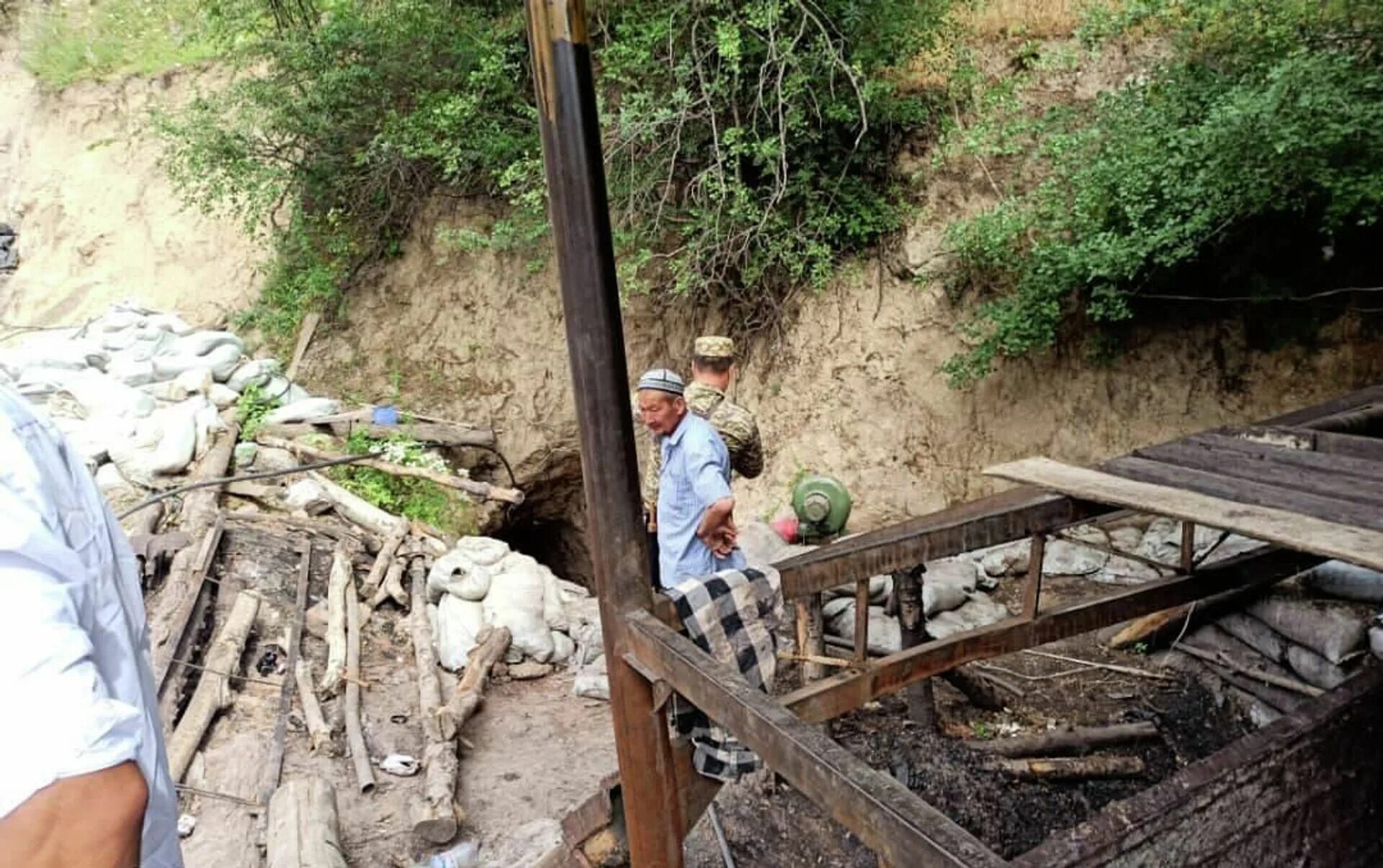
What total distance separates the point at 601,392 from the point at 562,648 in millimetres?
4622

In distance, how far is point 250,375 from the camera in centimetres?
909

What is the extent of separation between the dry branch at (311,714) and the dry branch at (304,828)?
43 cm

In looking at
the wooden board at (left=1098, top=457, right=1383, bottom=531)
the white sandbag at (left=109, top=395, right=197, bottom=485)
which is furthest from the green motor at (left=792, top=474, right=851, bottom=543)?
the white sandbag at (left=109, top=395, right=197, bottom=485)

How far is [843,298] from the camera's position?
7906 millimetres

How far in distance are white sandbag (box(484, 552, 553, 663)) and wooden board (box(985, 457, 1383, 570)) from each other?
402cm

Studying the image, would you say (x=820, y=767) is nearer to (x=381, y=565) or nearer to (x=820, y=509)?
(x=820, y=509)

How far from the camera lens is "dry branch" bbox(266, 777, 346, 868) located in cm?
373

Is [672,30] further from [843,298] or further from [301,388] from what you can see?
[301,388]

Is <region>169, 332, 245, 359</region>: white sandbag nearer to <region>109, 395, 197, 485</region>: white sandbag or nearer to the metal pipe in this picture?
<region>109, 395, 197, 485</region>: white sandbag

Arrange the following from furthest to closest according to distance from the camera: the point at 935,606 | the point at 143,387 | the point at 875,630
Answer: the point at 143,387 → the point at 935,606 → the point at 875,630

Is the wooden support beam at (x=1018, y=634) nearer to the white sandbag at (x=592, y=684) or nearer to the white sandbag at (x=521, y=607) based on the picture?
the white sandbag at (x=592, y=684)

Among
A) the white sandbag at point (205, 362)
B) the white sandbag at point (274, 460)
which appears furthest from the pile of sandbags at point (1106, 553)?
the white sandbag at point (205, 362)

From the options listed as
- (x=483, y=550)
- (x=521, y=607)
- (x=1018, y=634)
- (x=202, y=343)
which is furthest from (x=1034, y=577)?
(x=202, y=343)

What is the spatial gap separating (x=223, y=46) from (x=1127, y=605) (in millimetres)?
10704
